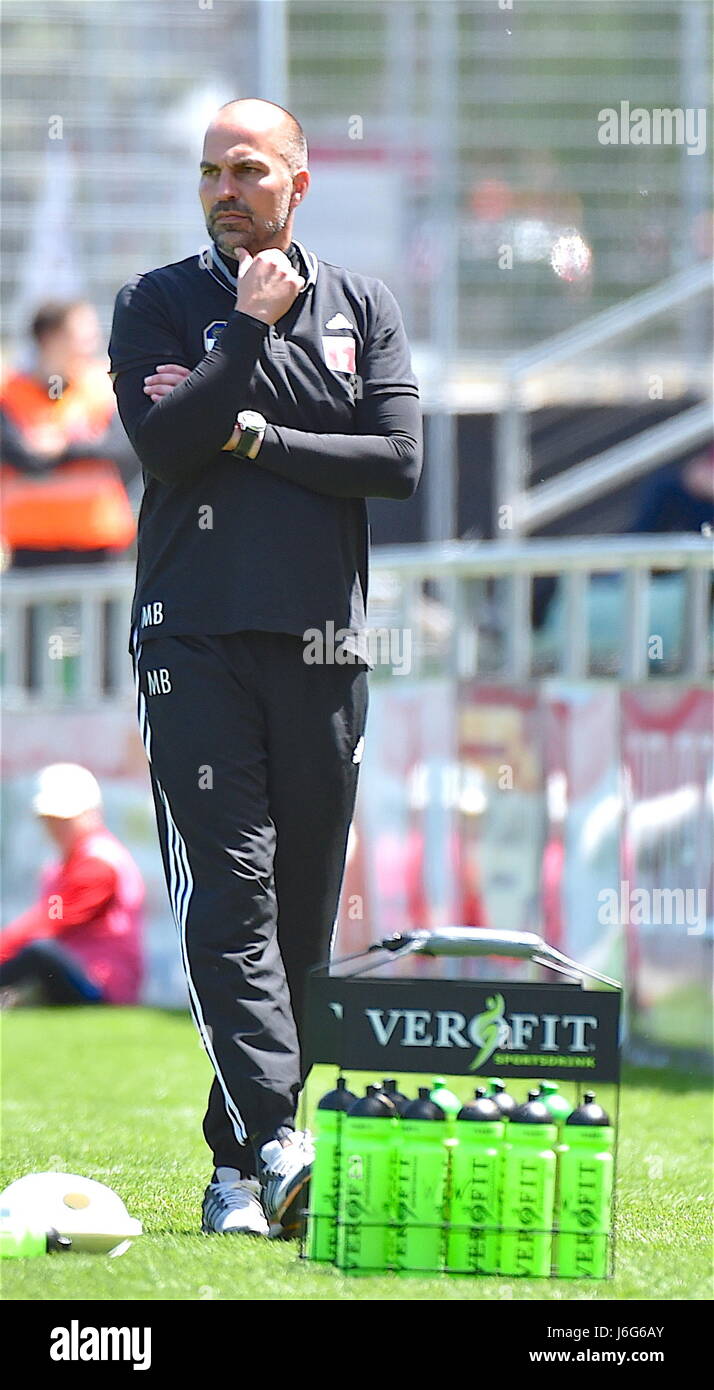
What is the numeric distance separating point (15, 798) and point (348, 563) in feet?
20.4

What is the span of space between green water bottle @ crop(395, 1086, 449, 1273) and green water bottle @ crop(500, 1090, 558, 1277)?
0.30ft

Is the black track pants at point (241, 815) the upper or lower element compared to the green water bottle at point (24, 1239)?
upper

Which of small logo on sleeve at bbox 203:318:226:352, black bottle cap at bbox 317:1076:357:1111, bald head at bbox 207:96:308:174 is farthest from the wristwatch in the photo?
black bottle cap at bbox 317:1076:357:1111

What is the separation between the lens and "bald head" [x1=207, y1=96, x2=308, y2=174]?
364 cm

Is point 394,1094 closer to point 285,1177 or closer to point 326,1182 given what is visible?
point 326,1182

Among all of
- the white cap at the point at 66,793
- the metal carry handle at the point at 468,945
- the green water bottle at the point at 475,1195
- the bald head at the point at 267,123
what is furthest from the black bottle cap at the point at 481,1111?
the white cap at the point at 66,793

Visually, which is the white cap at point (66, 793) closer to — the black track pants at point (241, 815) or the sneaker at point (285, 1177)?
the black track pants at point (241, 815)

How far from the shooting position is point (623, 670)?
24.4 ft

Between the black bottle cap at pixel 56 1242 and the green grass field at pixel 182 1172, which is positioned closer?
the green grass field at pixel 182 1172

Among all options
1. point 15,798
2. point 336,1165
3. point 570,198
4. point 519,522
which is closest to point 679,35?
point 570,198

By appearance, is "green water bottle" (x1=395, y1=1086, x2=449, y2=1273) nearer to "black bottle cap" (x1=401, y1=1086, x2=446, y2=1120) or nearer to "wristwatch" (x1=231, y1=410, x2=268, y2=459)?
"black bottle cap" (x1=401, y1=1086, x2=446, y2=1120)

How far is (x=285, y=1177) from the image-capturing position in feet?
11.2

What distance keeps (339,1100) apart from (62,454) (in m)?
7.48

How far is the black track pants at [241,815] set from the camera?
139 inches
